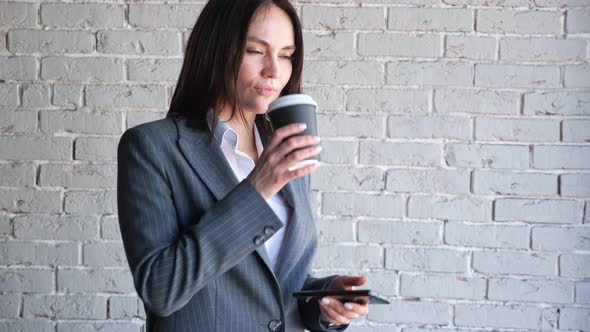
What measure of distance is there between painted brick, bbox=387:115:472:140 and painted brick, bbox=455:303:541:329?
1.96 ft

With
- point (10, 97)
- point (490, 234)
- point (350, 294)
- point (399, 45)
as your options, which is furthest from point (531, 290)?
point (10, 97)

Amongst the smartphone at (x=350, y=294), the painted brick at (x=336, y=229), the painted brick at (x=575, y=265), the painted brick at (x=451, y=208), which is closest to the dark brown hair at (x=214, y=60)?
the smartphone at (x=350, y=294)

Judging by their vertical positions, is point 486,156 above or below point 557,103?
below

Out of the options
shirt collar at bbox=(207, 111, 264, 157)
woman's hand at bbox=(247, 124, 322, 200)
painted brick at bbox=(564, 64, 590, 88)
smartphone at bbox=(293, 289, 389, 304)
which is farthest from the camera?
painted brick at bbox=(564, 64, 590, 88)

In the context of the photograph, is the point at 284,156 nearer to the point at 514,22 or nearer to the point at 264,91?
the point at 264,91

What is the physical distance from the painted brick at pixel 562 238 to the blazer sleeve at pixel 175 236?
142cm

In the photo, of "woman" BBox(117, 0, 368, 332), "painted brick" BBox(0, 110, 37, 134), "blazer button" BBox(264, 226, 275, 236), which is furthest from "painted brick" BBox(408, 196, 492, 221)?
"painted brick" BBox(0, 110, 37, 134)

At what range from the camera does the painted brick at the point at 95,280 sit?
7.09ft

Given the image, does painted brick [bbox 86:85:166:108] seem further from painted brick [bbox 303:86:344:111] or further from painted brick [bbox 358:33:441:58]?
painted brick [bbox 358:33:441:58]

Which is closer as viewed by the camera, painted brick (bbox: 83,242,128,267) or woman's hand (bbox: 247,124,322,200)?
woman's hand (bbox: 247,124,322,200)

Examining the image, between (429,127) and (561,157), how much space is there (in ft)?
1.51

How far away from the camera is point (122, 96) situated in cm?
214

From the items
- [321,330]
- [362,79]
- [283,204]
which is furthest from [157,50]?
[321,330]

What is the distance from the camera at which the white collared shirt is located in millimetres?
1229
